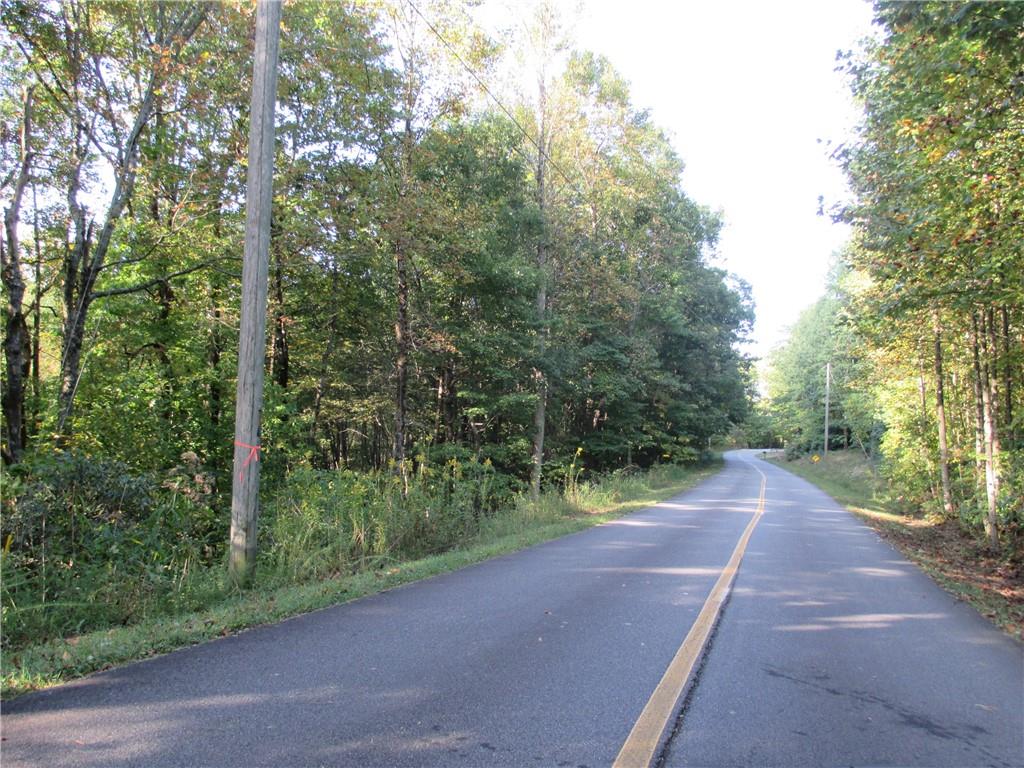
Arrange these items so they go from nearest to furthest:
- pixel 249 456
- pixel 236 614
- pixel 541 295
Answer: pixel 236 614
pixel 249 456
pixel 541 295

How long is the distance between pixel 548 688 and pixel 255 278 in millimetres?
5082

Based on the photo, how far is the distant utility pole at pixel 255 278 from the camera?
666cm

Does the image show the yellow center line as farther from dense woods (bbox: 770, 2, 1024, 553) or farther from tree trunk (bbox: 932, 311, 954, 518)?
Answer: tree trunk (bbox: 932, 311, 954, 518)

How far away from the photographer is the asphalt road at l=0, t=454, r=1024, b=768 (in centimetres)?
323

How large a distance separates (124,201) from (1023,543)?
17.1 m

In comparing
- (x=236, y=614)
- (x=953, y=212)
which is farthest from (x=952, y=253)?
(x=236, y=614)

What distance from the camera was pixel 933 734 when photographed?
3.64 meters

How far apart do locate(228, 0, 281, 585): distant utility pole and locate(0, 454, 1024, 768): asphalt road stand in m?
1.82

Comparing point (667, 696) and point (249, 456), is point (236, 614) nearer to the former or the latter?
point (249, 456)

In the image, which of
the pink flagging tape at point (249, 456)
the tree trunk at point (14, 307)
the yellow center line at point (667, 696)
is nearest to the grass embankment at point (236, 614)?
the pink flagging tape at point (249, 456)

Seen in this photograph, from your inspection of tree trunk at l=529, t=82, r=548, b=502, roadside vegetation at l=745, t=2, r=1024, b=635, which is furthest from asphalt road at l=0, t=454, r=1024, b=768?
tree trunk at l=529, t=82, r=548, b=502

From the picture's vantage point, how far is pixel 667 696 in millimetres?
4004

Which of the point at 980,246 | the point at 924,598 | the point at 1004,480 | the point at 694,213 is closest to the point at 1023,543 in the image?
the point at 1004,480

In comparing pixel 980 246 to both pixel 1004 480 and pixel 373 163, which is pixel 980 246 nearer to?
pixel 1004 480
